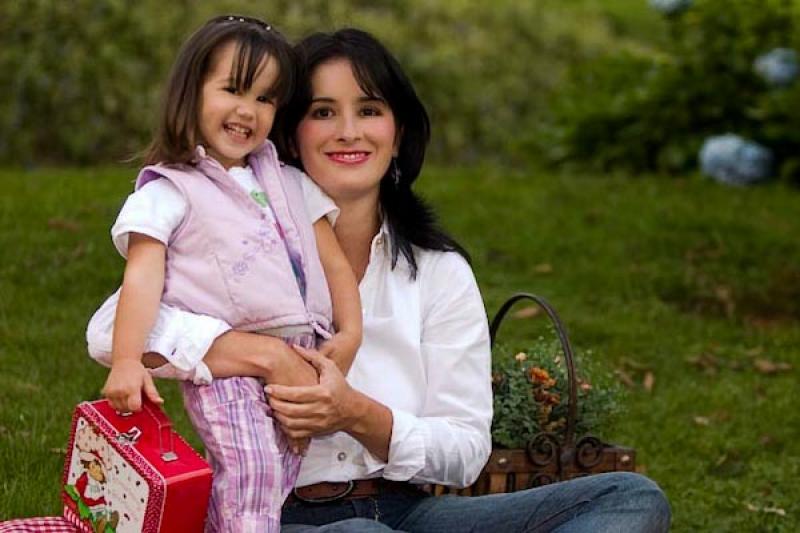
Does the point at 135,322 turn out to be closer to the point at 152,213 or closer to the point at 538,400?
the point at 152,213

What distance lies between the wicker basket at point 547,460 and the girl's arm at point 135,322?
0.91 metres

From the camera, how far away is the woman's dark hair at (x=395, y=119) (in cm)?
301

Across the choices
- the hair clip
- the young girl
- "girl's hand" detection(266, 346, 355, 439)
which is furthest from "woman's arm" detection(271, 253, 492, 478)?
the hair clip

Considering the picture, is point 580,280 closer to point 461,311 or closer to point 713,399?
point 713,399

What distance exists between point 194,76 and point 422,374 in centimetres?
77

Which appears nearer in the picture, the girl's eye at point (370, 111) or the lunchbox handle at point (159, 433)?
the lunchbox handle at point (159, 433)

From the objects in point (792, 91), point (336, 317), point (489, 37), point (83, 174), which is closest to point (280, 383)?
point (336, 317)

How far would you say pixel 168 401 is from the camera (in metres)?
4.71

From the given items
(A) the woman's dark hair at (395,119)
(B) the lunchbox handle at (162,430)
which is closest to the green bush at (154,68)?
(A) the woman's dark hair at (395,119)

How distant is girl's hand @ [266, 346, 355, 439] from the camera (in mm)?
2721

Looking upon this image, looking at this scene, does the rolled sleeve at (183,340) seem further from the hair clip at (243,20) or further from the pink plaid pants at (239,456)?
the hair clip at (243,20)

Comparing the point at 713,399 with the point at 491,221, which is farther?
the point at 491,221

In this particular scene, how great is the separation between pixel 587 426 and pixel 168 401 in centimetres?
168

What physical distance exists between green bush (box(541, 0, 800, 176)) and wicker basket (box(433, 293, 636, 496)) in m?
5.00
